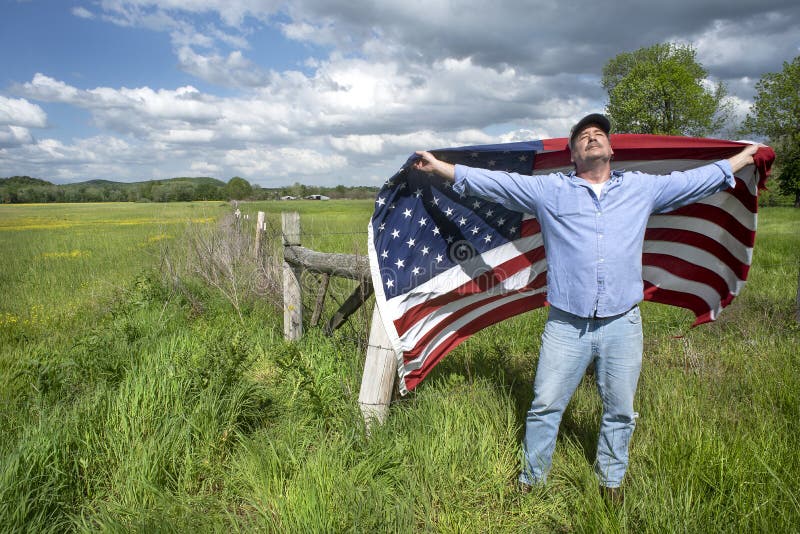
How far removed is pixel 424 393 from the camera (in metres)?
3.69

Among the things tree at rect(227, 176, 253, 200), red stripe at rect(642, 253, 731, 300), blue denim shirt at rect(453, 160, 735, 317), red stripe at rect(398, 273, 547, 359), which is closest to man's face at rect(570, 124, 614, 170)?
blue denim shirt at rect(453, 160, 735, 317)

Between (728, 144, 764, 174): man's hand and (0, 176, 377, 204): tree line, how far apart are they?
44.3 meters

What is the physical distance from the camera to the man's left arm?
2.73 metres

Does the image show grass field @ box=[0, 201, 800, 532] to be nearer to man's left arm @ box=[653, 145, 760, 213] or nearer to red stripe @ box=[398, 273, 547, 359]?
red stripe @ box=[398, 273, 547, 359]

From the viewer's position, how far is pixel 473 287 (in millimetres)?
3588

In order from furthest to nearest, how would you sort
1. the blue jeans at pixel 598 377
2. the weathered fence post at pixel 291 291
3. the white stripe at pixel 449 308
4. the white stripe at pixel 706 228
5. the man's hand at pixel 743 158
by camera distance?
1. the weathered fence post at pixel 291 291
2. the white stripe at pixel 706 228
3. the white stripe at pixel 449 308
4. the man's hand at pixel 743 158
5. the blue jeans at pixel 598 377

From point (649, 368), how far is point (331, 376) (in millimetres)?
3076

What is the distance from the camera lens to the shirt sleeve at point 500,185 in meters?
2.76

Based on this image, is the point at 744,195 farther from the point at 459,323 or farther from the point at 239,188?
the point at 239,188

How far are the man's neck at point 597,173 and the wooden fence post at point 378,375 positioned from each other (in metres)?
1.70

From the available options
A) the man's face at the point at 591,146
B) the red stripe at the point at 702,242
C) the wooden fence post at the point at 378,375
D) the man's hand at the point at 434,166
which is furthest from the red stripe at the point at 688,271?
the wooden fence post at the point at 378,375

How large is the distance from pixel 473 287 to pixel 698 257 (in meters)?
1.99

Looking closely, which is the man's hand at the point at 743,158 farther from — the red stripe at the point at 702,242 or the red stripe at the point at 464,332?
the red stripe at the point at 464,332

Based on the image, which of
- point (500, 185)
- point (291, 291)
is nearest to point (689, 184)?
point (500, 185)
